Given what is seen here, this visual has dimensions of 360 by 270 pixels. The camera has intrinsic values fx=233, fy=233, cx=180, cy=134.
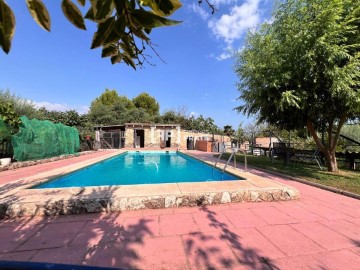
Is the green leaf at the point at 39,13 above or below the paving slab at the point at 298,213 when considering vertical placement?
above

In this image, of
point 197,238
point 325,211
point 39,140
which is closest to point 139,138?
point 39,140

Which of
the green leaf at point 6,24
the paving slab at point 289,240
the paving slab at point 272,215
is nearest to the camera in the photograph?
the green leaf at point 6,24

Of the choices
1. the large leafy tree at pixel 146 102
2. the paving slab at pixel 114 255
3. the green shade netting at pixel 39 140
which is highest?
the large leafy tree at pixel 146 102

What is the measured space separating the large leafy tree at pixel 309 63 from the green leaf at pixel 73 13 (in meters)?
7.41

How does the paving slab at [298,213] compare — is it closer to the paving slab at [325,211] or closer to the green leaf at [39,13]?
the paving slab at [325,211]

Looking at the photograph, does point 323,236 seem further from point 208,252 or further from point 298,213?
point 208,252

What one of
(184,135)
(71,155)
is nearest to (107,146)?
(184,135)

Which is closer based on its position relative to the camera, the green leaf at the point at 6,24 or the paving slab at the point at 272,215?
the green leaf at the point at 6,24

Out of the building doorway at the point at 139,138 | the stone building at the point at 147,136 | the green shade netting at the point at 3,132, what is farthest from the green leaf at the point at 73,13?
the building doorway at the point at 139,138

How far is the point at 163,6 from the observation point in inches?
27.5

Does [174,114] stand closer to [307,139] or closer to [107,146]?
[107,146]

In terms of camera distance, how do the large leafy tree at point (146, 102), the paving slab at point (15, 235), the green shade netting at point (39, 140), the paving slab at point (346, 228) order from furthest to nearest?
the large leafy tree at point (146, 102) → the green shade netting at point (39, 140) → the paving slab at point (346, 228) → the paving slab at point (15, 235)

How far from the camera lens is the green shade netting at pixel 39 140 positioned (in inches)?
401

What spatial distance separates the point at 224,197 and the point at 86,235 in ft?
9.28
